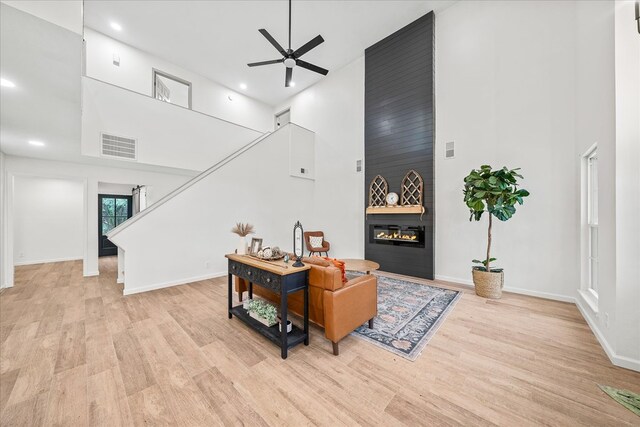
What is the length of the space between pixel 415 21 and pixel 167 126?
6044 millimetres

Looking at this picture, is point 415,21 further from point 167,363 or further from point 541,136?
point 167,363

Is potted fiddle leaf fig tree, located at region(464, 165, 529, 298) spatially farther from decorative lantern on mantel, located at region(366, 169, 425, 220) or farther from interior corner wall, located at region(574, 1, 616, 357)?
decorative lantern on mantel, located at region(366, 169, 425, 220)

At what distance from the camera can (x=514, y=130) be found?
3.79 metres

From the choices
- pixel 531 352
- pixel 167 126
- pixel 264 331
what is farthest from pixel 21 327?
pixel 531 352

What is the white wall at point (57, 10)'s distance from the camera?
4.82 ft

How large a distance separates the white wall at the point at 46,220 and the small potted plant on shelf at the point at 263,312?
6.11m

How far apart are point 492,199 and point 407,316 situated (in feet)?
7.18

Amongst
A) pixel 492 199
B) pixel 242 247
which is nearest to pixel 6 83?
pixel 242 247

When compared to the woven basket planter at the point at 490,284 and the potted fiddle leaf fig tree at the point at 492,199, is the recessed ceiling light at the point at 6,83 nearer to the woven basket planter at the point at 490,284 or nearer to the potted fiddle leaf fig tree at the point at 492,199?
the potted fiddle leaf fig tree at the point at 492,199

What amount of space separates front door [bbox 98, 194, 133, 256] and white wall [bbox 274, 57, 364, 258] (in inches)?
240

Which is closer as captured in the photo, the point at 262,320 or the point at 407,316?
the point at 262,320

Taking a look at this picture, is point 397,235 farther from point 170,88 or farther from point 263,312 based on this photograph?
point 170,88

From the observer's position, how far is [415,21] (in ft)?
15.9

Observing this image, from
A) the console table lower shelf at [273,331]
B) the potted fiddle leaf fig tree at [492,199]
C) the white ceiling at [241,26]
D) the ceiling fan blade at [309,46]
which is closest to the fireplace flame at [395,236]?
the potted fiddle leaf fig tree at [492,199]
